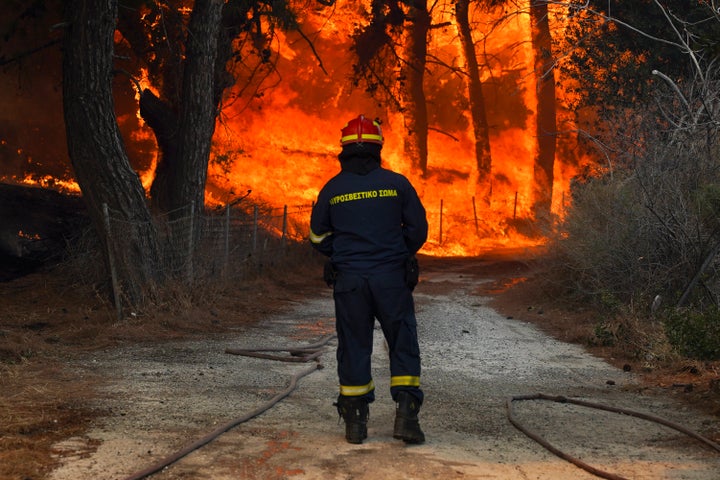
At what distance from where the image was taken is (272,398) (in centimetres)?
777

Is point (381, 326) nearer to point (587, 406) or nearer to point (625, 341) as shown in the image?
point (587, 406)

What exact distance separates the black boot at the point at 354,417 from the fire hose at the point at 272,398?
2.67ft

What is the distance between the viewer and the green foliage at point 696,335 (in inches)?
388

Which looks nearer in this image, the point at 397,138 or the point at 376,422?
the point at 376,422

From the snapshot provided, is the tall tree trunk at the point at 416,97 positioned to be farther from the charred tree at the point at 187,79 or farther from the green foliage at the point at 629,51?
the charred tree at the point at 187,79

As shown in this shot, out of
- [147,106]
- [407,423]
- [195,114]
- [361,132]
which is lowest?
[407,423]

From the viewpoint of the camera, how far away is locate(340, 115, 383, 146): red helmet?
662cm

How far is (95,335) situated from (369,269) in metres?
5.99

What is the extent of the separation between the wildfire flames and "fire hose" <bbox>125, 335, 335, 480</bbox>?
28.2 m

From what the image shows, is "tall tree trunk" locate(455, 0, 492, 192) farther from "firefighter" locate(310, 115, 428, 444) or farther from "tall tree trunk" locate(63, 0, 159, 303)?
"firefighter" locate(310, 115, 428, 444)

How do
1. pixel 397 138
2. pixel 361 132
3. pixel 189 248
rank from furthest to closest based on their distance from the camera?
pixel 397 138 → pixel 189 248 → pixel 361 132

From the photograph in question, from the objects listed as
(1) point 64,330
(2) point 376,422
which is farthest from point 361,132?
(1) point 64,330

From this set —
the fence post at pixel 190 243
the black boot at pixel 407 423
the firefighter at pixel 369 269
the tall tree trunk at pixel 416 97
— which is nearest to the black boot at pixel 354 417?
the firefighter at pixel 369 269

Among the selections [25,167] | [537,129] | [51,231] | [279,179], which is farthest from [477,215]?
[51,231]
